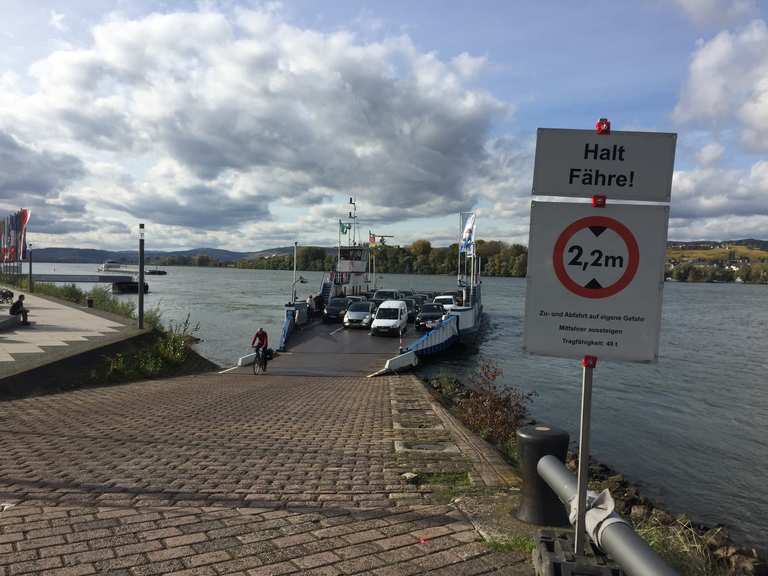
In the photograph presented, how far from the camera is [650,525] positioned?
5996mm

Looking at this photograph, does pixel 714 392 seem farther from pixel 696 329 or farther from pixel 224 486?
pixel 696 329

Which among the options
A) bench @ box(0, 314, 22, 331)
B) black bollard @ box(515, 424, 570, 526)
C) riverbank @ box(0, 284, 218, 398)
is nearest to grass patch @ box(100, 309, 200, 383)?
riverbank @ box(0, 284, 218, 398)

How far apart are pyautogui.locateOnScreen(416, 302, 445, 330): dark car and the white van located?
179 cm

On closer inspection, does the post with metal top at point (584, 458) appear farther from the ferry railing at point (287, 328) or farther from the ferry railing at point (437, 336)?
the ferry railing at point (287, 328)

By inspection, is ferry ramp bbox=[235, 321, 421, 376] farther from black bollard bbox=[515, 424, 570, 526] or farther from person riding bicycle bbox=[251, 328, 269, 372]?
black bollard bbox=[515, 424, 570, 526]

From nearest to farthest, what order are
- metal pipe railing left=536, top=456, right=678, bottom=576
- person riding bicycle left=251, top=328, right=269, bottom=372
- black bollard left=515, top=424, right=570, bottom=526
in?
metal pipe railing left=536, top=456, right=678, bottom=576 → black bollard left=515, top=424, right=570, bottom=526 → person riding bicycle left=251, top=328, right=269, bottom=372

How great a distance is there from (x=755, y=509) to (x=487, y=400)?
5.50 metres

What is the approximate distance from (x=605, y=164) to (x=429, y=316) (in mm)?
29698

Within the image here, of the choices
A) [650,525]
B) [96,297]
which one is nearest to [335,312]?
[96,297]

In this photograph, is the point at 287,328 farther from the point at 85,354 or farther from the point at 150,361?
the point at 85,354

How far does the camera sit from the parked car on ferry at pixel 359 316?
30.3 m

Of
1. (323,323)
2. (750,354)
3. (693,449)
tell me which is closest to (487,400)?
(693,449)

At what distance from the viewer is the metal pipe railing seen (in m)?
2.89

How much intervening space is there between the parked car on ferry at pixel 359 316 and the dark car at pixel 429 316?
9.33 feet
